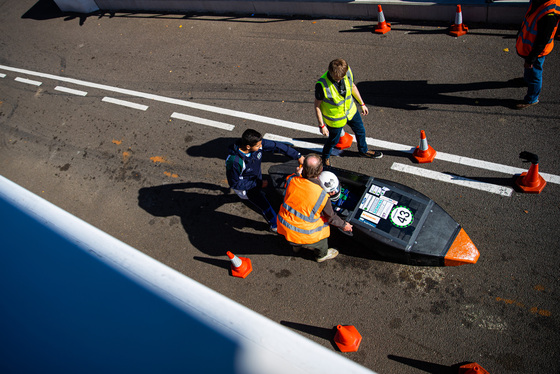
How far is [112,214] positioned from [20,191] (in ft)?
11.3

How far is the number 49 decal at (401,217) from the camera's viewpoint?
4824 millimetres

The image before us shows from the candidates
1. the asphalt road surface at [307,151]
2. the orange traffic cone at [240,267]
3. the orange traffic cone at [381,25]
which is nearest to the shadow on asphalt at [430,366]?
the asphalt road surface at [307,151]

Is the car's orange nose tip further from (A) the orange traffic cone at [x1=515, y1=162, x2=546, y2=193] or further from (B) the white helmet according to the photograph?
(B) the white helmet

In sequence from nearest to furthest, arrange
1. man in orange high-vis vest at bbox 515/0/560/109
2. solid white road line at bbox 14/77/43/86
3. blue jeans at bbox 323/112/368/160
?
man in orange high-vis vest at bbox 515/0/560/109, blue jeans at bbox 323/112/368/160, solid white road line at bbox 14/77/43/86

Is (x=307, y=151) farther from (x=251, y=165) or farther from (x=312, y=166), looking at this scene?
(x=312, y=166)

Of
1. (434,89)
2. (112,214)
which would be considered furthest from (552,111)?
(112,214)

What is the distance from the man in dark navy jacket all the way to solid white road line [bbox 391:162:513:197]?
2.04 meters

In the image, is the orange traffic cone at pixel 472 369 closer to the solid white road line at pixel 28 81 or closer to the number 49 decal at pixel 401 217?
the number 49 decal at pixel 401 217

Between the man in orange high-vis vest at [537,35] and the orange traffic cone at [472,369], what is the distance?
4.55 m

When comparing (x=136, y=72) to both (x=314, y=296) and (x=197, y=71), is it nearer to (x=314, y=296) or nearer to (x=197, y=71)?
(x=197, y=71)

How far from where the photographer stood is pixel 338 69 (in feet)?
16.1

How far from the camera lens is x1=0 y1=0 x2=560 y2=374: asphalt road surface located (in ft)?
15.5

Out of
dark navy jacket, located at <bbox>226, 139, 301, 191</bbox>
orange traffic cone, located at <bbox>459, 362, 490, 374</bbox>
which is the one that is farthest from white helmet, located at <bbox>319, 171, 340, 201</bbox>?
orange traffic cone, located at <bbox>459, 362, 490, 374</bbox>

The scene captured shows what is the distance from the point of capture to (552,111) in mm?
6270
